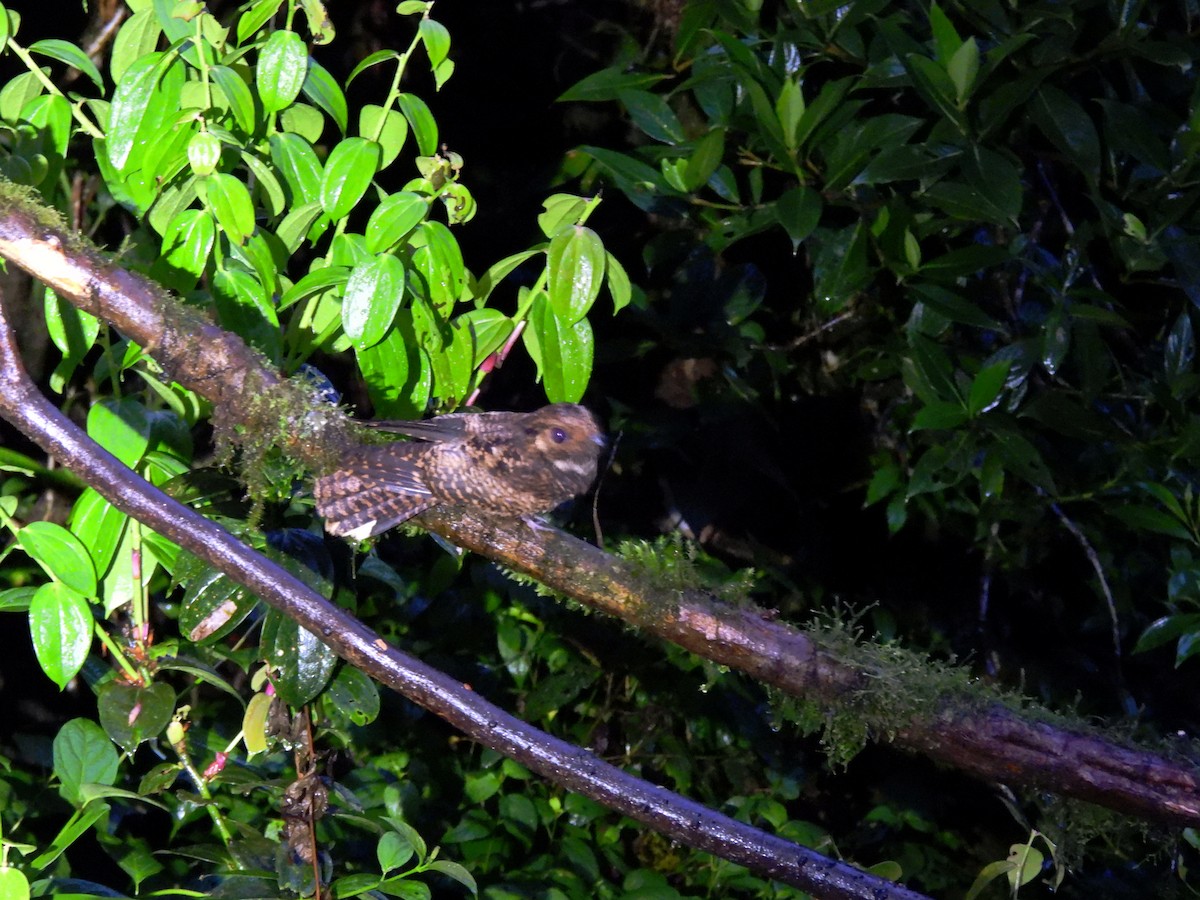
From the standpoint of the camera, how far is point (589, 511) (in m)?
2.84

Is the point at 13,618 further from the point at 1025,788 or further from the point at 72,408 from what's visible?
the point at 1025,788

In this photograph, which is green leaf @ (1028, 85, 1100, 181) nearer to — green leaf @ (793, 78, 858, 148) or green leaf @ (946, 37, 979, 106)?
green leaf @ (946, 37, 979, 106)

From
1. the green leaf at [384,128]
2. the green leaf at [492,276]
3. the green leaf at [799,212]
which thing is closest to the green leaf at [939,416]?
the green leaf at [799,212]

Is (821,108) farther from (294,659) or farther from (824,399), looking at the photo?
(294,659)

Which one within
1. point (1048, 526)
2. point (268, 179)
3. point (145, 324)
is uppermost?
point (268, 179)

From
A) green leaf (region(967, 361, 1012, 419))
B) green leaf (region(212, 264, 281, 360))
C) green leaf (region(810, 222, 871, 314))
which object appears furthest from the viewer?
green leaf (region(810, 222, 871, 314))

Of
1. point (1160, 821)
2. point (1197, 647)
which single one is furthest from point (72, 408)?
point (1197, 647)

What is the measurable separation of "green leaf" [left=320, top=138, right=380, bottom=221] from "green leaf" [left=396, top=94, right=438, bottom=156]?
11 centimetres

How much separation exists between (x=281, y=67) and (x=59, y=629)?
83 centimetres

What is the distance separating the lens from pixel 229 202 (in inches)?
58.4

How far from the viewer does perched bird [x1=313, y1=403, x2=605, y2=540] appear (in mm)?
1685

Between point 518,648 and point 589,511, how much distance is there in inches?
16.2

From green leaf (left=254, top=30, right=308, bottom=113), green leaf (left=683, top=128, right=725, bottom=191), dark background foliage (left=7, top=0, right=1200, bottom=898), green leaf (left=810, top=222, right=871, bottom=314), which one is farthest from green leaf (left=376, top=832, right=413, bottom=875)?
green leaf (left=683, top=128, right=725, bottom=191)

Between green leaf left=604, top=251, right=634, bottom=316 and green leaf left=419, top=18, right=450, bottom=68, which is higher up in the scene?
green leaf left=419, top=18, right=450, bottom=68
